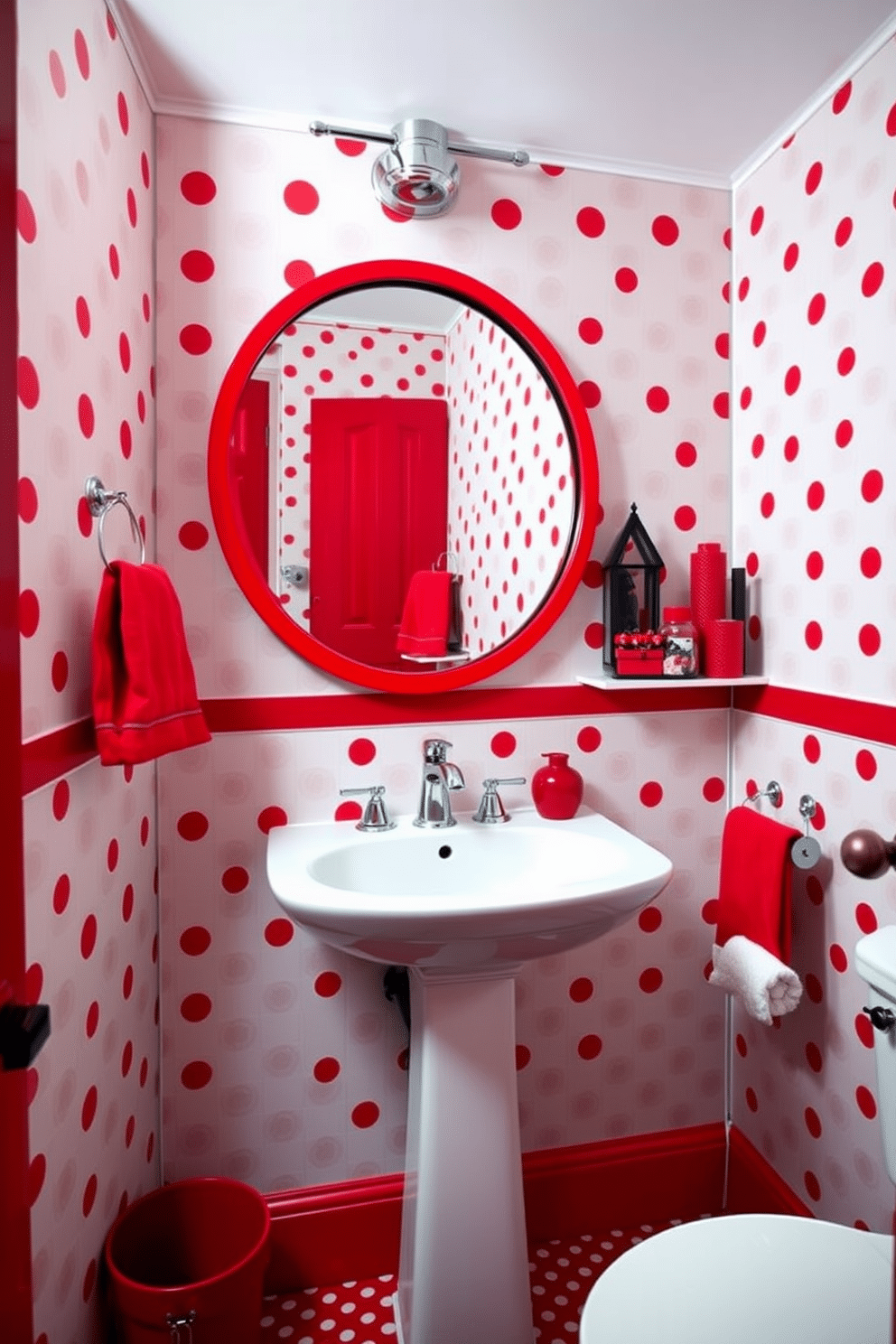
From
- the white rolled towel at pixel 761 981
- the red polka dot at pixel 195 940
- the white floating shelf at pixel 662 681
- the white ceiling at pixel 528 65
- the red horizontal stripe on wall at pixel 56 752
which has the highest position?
the white ceiling at pixel 528 65

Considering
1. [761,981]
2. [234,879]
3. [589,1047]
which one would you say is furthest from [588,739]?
[234,879]

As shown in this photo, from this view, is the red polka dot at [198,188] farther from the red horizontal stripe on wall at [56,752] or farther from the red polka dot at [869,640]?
the red polka dot at [869,640]

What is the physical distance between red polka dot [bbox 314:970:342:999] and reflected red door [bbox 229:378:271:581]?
0.83 meters

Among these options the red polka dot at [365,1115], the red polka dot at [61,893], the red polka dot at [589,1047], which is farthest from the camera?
the red polka dot at [589,1047]

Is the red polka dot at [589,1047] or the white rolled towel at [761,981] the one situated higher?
the white rolled towel at [761,981]

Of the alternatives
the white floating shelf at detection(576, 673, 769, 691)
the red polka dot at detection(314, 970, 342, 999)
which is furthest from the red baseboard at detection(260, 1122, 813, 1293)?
the white floating shelf at detection(576, 673, 769, 691)

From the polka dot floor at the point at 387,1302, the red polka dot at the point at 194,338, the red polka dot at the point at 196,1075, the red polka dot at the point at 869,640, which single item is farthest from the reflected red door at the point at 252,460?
the polka dot floor at the point at 387,1302

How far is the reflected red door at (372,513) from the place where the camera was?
1.63 metres

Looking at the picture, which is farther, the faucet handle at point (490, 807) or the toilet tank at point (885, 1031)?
the faucet handle at point (490, 807)

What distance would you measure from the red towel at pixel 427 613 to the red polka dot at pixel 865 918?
876 mm

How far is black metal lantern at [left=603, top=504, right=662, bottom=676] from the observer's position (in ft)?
5.65

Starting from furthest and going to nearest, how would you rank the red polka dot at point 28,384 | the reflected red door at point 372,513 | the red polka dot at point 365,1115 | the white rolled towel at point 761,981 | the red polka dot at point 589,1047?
the red polka dot at point 589,1047 < the red polka dot at point 365,1115 < the reflected red door at point 372,513 < the white rolled towel at point 761,981 < the red polka dot at point 28,384

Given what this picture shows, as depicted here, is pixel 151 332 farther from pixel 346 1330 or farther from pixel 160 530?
pixel 346 1330

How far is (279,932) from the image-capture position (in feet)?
5.53
